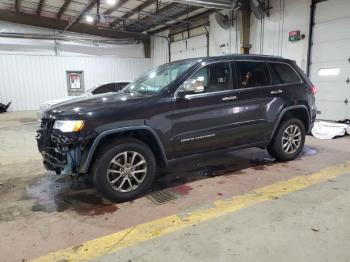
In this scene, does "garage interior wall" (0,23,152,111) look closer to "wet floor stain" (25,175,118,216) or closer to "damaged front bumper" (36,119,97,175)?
"wet floor stain" (25,175,118,216)

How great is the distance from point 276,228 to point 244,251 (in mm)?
490

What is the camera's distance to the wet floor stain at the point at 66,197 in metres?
3.05

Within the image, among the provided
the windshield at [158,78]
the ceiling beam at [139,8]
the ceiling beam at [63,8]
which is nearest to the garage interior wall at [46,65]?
the ceiling beam at [63,8]

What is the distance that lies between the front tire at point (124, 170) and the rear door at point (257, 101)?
147 cm

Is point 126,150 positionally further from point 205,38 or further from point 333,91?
point 205,38

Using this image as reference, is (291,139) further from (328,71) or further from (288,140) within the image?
(328,71)

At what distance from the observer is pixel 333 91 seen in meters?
8.23

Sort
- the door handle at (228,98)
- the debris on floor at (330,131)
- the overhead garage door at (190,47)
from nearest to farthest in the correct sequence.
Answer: the door handle at (228,98) → the debris on floor at (330,131) → the overhead garage door at (190,47)

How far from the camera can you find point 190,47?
1421 centimetres

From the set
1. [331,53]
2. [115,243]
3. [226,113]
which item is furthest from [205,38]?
[115,243]

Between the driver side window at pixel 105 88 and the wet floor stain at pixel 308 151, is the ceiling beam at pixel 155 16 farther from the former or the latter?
the wet floor stain at pixel 308 151

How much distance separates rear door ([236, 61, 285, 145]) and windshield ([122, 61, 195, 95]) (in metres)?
0.82

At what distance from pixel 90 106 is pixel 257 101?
89.4 inches

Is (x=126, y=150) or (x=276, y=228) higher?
(x=126, y=150)
